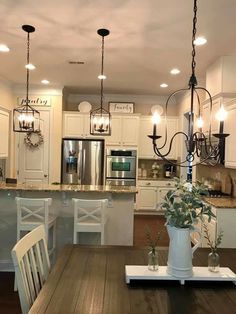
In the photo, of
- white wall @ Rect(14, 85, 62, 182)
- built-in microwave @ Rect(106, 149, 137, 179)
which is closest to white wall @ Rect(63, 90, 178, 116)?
white wall @ Rect(14, 85, 62, 182)

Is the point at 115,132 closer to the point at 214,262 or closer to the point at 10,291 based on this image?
the point at 10,291

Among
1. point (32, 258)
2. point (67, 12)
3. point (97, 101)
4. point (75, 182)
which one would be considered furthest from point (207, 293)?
point (97, 101)

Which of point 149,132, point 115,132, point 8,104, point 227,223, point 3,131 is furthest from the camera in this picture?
point 149,132

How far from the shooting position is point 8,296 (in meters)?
3.02

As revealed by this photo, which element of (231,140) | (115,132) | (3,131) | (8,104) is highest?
(8,104)

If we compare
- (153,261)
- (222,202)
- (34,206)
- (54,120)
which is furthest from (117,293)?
(54,120)

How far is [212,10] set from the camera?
2707mm

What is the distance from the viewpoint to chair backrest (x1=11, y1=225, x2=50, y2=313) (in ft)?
5.07

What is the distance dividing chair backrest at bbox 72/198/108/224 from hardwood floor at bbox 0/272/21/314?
3.28ft

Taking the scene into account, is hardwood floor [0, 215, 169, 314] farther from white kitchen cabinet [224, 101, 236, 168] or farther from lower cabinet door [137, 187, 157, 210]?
white kitchen cabinet [224, 101, 236, 168]

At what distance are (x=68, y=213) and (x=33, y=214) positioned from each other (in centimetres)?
61

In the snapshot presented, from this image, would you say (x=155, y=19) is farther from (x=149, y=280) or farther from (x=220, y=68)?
(x=149, y=280)

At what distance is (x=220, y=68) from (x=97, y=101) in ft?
12.1

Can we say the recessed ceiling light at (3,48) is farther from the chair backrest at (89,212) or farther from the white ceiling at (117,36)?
the chair backrest at (89,212)
